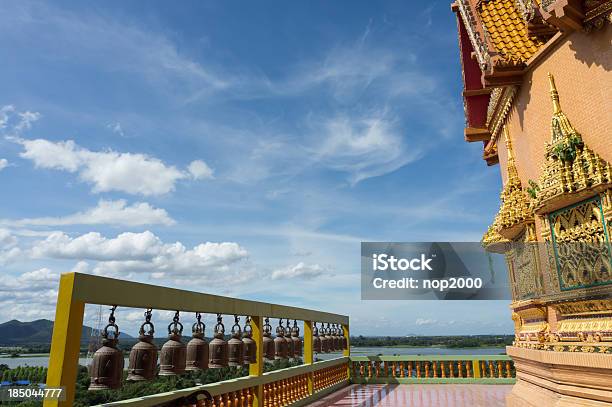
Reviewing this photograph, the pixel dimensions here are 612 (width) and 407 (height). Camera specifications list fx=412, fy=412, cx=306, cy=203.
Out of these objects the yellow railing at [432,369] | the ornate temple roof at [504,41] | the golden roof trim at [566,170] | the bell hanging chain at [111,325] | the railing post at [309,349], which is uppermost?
the ornate temple roof at [504,41]

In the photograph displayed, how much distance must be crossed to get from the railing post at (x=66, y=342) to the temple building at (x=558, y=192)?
4812 mm

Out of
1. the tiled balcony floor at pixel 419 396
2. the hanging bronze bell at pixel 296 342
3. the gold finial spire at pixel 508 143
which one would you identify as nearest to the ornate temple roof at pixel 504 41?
the gold finial spire at pixel 508 143

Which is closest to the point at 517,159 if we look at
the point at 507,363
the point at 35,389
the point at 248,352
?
the point at 248,352

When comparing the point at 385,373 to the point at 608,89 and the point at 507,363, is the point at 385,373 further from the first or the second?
the point at 608,89

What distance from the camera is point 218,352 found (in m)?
5.18

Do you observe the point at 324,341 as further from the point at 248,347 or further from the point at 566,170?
the point at 566,170

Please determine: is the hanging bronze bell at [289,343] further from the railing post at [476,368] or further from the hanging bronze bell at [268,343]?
the railing post at [476,368]

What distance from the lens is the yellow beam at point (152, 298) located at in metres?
3.54

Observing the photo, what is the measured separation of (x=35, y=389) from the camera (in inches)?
130

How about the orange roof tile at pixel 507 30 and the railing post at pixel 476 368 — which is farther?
the railing post at pixel 476 368

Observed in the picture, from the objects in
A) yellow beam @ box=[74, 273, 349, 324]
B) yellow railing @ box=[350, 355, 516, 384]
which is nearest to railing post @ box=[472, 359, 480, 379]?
yellow railing @ box=[350, 355, 516, 384]

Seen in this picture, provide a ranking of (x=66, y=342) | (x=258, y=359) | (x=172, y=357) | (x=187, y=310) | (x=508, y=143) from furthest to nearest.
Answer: (x=508, y=143) < (x=258, y=359) < (x=187, y=310) < (x=172, y=357) < (x=66, y=342)

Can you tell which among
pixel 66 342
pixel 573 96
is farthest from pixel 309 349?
pixel 573 96

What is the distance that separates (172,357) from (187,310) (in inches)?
27.9
